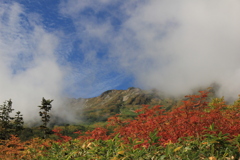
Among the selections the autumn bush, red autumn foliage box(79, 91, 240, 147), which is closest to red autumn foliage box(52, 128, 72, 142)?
the autumn bush

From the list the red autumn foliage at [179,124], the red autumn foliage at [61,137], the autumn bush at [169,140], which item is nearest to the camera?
the autumn bush at [169,140]

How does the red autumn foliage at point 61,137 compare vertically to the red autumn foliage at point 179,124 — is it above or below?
above

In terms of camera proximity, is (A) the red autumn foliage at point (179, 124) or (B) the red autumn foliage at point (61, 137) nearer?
(A) the red autumn foliage at point (179, 124)

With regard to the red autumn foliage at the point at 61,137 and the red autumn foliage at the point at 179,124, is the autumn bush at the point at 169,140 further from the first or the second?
the red autumn foliage at the point at 61,137

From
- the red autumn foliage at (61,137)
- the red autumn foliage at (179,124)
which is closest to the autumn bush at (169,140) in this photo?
the red autumn foliage at (179,124)

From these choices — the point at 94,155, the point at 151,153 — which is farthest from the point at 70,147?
the point at 151,153

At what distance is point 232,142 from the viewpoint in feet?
26.1

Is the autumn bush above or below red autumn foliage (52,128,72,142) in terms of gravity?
below

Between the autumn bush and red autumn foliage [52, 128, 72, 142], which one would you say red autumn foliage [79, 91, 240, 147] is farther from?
red autumn foliage [52, 128, 72, 142]

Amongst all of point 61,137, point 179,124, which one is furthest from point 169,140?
point 61,137

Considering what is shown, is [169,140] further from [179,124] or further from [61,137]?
[61,137]

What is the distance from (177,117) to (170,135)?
169 centimetres

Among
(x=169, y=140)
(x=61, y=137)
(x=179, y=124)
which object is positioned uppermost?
(x=61, y=137)

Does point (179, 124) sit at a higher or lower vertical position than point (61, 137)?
lower
